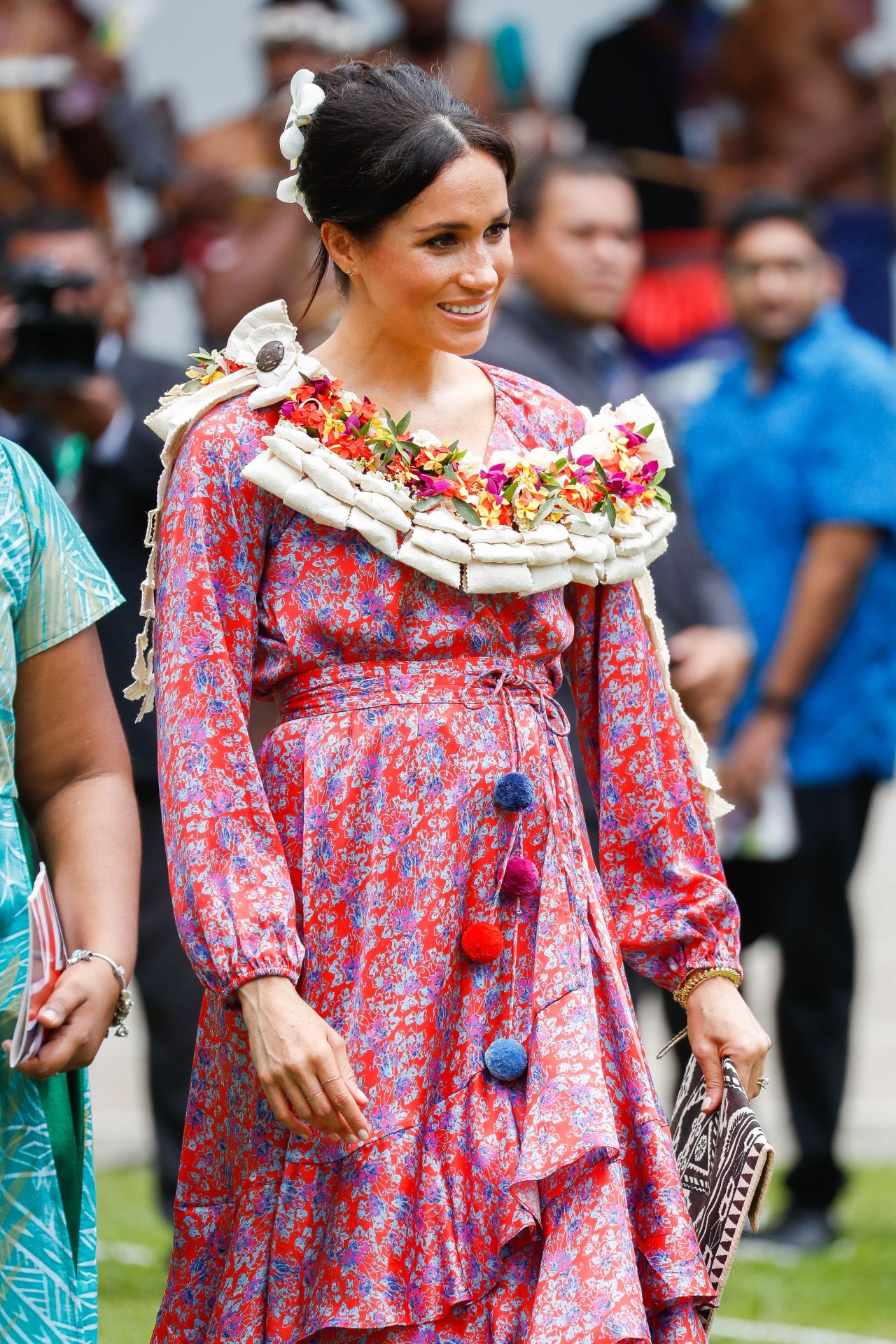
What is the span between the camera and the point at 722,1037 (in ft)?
9.97

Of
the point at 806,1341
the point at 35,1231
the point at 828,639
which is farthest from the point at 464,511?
the point at 828,639

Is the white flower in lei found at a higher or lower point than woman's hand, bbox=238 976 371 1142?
higher

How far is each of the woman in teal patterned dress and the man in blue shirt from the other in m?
3.09

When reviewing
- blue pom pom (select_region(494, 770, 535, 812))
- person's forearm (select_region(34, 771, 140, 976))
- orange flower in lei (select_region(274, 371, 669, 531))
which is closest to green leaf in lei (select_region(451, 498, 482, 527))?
orange flower in lei (select_region(274, 371, 669, 531))

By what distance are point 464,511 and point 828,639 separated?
3108mm

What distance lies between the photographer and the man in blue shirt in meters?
5.81

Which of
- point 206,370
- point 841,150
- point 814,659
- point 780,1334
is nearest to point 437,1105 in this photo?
point 206,370

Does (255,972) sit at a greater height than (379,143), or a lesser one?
lesser

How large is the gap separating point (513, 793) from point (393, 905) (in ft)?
0.68

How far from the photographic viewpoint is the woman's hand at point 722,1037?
3021 millimetres

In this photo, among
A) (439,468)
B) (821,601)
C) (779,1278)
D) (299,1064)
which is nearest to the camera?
(299,1064)

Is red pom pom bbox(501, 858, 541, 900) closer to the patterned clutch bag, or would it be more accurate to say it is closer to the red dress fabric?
the red dress fabric

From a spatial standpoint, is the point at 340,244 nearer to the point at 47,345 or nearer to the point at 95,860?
the point at 95,860

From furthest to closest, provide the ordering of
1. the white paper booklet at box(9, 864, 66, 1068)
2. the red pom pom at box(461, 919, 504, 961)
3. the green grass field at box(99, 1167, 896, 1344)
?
the green grass field at box(99, 1167, 896, 1344) < the red pom pom at box(461, 919, 504, 961) < the white paper booklet at box(9, 864, 66, 1068)
